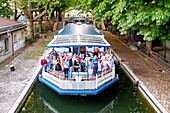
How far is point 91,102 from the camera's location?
47.8 ft

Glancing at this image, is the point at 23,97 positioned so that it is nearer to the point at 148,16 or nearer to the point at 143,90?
the point at 143,90

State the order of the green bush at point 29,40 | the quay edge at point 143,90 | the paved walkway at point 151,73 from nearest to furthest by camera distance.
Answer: the quay edge at point 143,90, the paved walkway at point 151,73, the green bush at point 29,40

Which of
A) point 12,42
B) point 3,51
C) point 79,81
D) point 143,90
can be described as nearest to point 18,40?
point 12,42

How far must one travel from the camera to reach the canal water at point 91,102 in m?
13.6

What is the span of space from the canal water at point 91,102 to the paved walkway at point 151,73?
2.70 ft

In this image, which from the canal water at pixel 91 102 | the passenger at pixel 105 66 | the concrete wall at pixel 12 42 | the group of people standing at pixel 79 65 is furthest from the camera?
the concrete wall at pixel 12 42

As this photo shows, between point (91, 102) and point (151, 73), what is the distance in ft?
20.4

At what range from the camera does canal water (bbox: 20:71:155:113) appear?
44.7 feet

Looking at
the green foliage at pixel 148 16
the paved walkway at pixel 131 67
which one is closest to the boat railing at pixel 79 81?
the paved walkway at pixel 131 67

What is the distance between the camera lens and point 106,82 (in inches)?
611

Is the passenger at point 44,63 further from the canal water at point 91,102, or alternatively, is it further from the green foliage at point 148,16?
the green foliage at point 148,16

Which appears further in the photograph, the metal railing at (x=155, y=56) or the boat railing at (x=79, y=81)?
the metal railing at (x=155, y=56)

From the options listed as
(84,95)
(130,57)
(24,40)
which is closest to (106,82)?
(84,95)

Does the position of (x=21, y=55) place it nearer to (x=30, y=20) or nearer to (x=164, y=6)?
(x=30, y=20)
